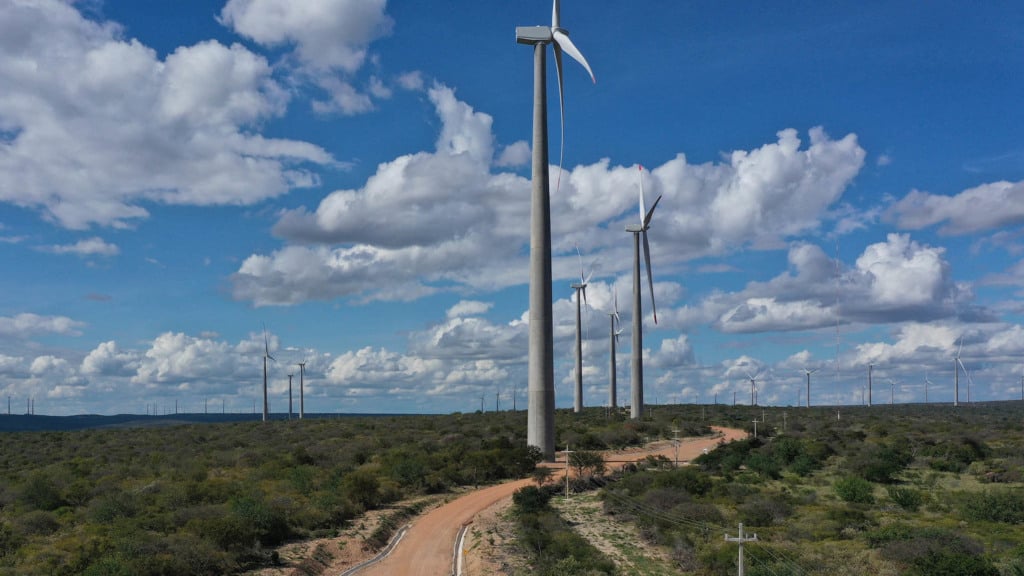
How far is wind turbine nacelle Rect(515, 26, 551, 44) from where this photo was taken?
211 ft

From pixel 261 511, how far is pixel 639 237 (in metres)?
75.4

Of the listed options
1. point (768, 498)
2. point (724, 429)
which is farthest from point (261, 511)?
point (724, 429)

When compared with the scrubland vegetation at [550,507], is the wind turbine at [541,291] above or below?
above

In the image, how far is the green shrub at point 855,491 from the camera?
1833 inches

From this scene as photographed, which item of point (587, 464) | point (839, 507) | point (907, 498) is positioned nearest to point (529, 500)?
point (587, 464)

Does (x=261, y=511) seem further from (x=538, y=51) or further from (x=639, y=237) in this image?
(x=639, y=237)

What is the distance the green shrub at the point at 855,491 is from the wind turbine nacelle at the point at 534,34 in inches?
1569

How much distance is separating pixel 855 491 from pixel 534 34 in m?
41.3

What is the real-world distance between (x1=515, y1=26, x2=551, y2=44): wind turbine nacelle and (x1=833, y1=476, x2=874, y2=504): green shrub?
131ft

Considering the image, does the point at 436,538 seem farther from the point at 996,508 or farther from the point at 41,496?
the point at 996,508

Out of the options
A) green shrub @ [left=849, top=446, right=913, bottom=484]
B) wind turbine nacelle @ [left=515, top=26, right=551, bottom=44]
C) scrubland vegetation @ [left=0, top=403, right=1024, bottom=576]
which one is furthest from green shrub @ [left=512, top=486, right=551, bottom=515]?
wind turbine nacelle @ [left=515, top=26, right=551, bottom=44]

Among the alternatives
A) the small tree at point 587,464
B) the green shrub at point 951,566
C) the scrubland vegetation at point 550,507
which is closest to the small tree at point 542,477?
the scrubland vegetation at point 550,507

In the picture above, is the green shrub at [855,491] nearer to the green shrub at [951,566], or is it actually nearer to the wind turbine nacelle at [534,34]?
the green shrub at [951,566]

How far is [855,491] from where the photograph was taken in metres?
47.2
